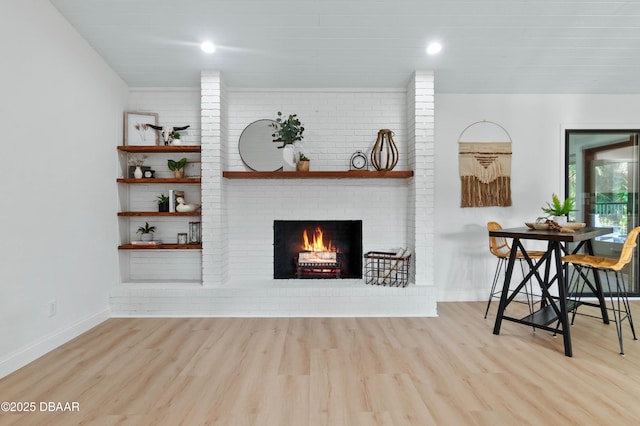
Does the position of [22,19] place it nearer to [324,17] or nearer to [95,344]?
[324,17]

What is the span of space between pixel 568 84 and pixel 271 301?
4174 millimetres

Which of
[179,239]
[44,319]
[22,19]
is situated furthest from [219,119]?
[44,319]

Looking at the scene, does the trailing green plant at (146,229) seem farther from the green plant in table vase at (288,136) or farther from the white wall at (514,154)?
the white wall at (514,154)

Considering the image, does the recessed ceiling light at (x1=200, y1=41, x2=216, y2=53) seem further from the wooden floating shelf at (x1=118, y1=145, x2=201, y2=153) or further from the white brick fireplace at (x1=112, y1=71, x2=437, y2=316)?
the wooden floating shelf at (x1=118, y1=145, x2=201, y2=153)

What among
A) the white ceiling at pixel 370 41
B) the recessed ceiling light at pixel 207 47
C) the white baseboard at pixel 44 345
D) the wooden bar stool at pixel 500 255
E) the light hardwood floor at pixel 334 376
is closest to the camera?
the light hardwood floor at pixel 334 376

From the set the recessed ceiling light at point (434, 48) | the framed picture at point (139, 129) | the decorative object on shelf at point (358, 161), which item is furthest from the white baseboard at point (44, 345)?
the recessed ceiling light at point (434, 48)

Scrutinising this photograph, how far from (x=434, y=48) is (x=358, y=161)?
1416 millimetres

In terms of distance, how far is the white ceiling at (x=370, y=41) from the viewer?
9.75 feet

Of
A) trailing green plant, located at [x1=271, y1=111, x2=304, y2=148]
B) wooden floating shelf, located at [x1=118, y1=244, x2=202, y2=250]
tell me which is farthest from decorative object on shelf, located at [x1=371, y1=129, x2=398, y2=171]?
wooden floating shelf, located at [x1=118, y1=244, x2=202, y2=250]

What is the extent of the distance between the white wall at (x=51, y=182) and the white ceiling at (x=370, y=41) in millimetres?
400

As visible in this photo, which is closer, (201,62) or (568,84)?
(201,62)

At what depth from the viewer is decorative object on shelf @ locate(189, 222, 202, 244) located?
4191mm

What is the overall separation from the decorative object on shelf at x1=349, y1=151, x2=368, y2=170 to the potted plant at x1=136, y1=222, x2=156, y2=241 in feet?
8.04

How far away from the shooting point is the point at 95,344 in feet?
10.00
